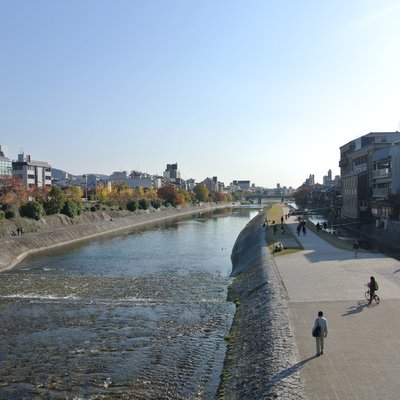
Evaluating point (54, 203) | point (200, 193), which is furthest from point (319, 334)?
point (200, 193)

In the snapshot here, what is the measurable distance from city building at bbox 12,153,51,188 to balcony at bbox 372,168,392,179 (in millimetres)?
62560

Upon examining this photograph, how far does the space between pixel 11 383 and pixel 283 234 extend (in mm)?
33523

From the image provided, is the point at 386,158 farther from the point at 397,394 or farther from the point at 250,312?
the point at 397,394

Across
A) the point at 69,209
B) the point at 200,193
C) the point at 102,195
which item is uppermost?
the point at 200,193

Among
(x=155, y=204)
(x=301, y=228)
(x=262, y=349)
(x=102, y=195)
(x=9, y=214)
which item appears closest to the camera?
(x=262, y=349)

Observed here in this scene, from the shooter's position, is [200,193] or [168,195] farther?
[200,193]

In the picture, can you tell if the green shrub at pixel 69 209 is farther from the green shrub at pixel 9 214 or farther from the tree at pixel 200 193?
the tree at pixel 200 193

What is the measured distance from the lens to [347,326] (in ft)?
48.1

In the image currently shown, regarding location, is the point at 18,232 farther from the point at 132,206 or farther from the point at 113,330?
the point at 132,206

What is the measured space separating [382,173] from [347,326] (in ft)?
148

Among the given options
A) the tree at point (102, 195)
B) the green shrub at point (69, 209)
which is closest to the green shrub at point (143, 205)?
the tree at point (102, 195)

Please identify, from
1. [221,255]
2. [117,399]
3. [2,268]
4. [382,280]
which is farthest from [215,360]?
[221,255]

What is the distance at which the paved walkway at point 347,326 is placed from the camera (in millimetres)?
10359

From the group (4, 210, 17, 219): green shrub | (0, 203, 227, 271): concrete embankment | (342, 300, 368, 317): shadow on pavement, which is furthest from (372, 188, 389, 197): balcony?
(4, 210, 17, 219): green shrub
